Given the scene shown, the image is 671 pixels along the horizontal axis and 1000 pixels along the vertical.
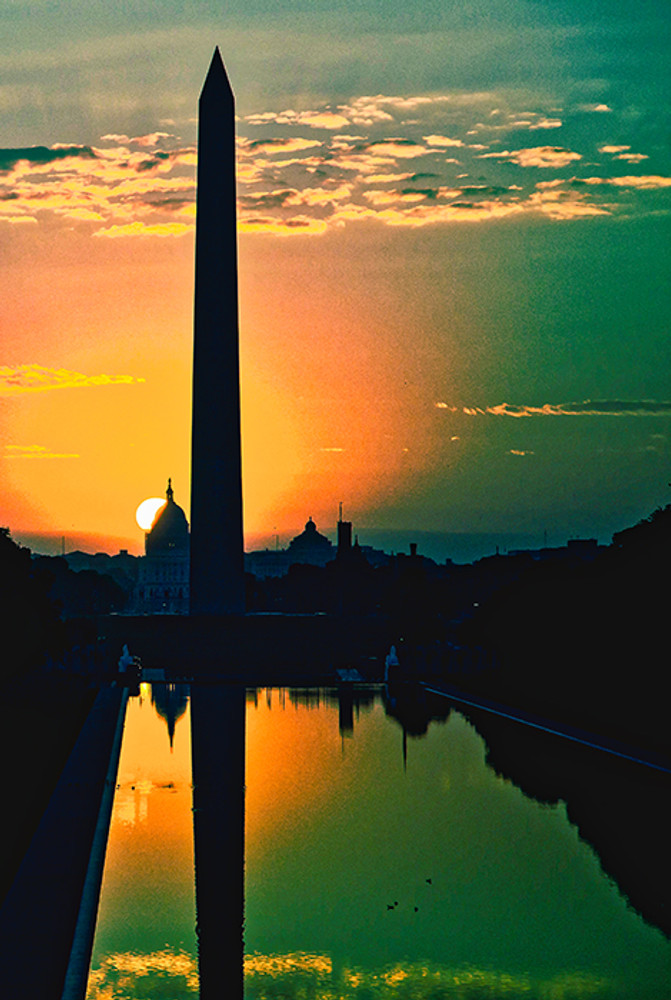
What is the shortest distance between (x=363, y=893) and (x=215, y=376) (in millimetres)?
47948

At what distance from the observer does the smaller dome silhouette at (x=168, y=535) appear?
18075cm

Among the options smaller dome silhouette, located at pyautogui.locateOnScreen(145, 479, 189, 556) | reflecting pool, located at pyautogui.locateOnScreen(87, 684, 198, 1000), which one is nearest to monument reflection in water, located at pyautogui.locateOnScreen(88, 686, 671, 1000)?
reflecting pool, located at pyautogui.locateOnScreen(87, 684, 198, 1000)

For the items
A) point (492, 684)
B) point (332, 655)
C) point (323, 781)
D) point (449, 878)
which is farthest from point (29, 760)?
point (332, 655)

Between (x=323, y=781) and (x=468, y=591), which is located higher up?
(x=468, y=591)

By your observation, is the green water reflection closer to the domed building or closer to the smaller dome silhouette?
the domed building

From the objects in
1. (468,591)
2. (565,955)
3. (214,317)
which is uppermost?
(214,317)

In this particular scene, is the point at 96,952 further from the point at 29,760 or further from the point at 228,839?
the point at 29,760

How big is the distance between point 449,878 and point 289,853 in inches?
95.3

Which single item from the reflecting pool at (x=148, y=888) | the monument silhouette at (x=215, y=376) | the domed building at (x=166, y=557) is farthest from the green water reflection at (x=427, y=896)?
the domed building at (x=166, y=557)

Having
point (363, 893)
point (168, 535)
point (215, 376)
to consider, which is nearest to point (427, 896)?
point (363, 893)

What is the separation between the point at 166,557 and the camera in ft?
591

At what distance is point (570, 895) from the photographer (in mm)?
17625

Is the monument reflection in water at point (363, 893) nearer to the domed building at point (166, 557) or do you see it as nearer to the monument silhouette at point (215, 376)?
the monument silhouette at point (215, 376)

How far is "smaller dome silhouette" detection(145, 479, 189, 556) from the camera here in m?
181
